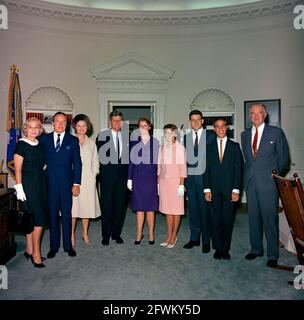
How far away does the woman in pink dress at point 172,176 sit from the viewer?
3.48 metres

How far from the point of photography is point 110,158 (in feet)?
11.8

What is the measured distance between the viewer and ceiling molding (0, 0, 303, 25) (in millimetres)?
5832

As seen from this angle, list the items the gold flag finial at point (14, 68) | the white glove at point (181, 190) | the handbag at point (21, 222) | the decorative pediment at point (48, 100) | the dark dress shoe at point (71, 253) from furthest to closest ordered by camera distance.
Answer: the decorative pediment at point (48, 100)
the gold flag finial at point (14, 68)
the white glove at point (181, 190)
the dark dress shoe at point (71, 253)
the handbag at point (21, 222)

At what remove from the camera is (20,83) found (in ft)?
19.7

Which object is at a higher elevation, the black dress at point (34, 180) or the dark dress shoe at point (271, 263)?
the black dress at point (34, 180)

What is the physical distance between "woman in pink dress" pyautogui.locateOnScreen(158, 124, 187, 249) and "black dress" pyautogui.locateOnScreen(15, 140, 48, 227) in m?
1.34

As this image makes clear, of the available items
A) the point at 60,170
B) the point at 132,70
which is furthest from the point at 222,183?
the point at 132,70

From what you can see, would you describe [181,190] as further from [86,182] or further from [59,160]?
[59,160]

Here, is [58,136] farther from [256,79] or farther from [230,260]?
[256,79]

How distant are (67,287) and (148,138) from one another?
1.83 metres

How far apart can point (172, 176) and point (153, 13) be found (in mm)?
4364

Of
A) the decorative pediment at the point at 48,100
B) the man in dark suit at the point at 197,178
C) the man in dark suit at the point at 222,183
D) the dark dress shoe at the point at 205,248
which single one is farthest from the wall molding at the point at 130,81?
the dark dress shoe at the point at 205,248

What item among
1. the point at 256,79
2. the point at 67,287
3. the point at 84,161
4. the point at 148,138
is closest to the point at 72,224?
the point at 84,161

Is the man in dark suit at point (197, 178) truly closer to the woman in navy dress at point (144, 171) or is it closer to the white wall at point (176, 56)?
the woman in navy dress at point (144, 171)
